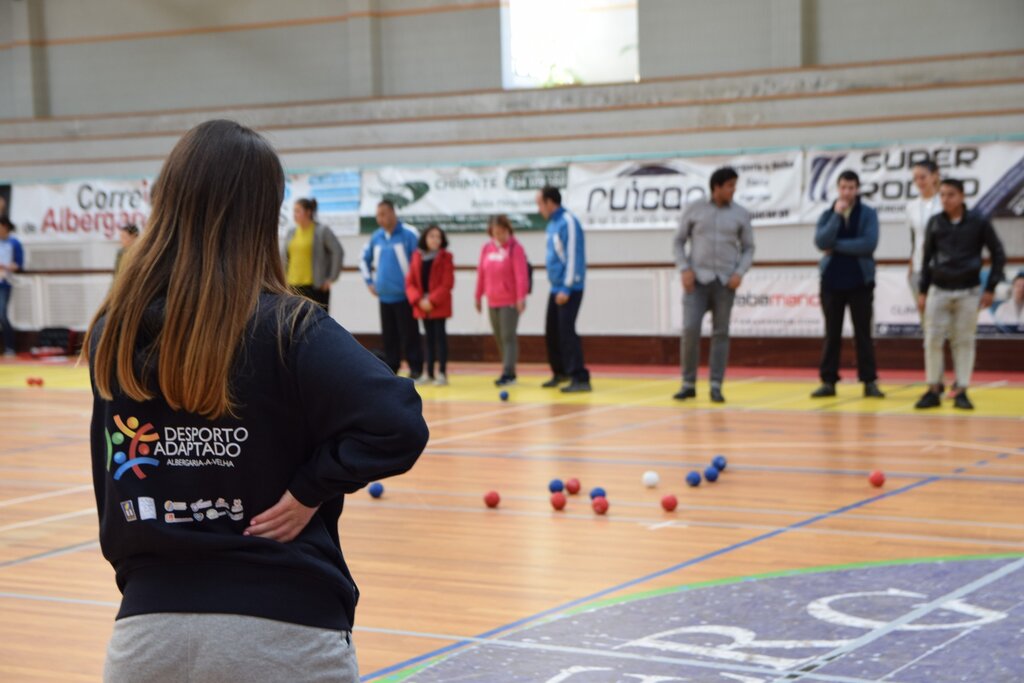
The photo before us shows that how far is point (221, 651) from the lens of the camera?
2312 millimetres

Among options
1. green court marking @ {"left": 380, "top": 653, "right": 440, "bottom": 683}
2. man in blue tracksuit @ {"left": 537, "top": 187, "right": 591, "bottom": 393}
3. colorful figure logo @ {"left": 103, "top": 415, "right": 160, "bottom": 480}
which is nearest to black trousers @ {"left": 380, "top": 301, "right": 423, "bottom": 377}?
man in blue tracksuit @ {"left": 537, "top": 187, "right": 591, "bottom": 393}

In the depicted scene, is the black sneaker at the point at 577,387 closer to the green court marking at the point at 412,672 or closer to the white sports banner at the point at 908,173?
the white sports banner at the point at 908,173

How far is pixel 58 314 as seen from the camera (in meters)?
20.5

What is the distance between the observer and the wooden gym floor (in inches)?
190

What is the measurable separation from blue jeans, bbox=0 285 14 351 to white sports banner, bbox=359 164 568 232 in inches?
220

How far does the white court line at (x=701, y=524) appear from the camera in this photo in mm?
6551

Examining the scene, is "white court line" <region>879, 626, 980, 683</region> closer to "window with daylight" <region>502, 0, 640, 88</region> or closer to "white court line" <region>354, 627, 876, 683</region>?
"white court line" <region>354, 627, 876, 683</region>

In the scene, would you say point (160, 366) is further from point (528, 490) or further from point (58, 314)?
point (58, 314)

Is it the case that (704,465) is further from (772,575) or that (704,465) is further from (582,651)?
(582,651)

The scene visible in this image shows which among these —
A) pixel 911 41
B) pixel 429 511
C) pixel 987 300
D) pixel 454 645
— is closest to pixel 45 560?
pixel 429 511

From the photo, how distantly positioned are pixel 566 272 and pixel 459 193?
438 cm

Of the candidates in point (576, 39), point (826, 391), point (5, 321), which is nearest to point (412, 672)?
point (826, 391)

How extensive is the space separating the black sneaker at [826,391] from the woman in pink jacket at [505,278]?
3107 mm

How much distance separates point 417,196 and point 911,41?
615cm
